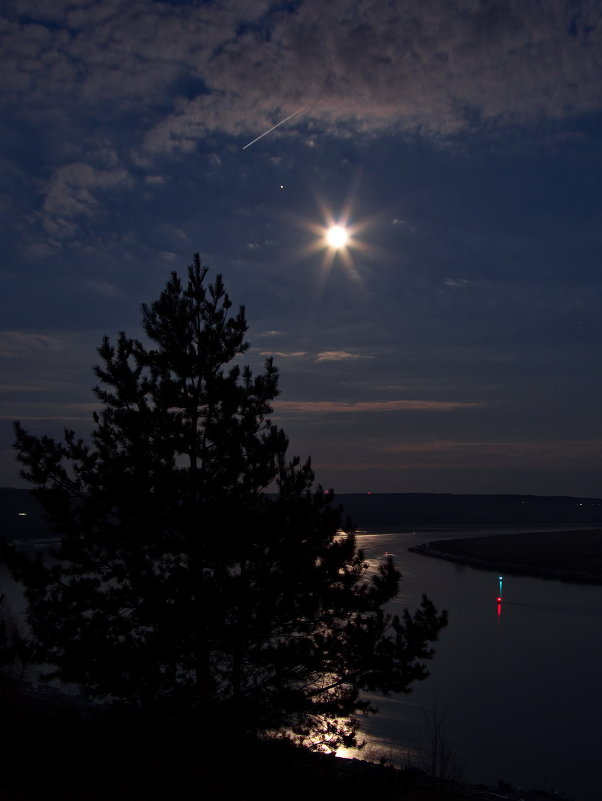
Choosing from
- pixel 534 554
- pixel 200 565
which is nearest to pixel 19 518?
pixel 534 554

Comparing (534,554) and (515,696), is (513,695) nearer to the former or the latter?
(515,696)

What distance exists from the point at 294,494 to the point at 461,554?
8389 cm

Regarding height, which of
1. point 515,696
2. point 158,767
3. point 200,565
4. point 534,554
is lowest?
point 515,696

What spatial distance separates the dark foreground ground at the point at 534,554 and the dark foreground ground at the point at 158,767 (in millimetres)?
65265

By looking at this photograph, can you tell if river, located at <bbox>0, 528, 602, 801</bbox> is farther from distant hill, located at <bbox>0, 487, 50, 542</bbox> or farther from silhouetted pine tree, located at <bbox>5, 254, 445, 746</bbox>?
distant hill, located at <bbox>0, 487, 50, 542</bbox>

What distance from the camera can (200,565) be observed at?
42.4ft

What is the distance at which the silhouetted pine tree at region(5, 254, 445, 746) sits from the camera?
40.2 feet

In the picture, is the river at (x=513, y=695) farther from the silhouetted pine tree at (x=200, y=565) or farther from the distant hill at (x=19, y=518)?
the distant hill at (x=19, y=518)

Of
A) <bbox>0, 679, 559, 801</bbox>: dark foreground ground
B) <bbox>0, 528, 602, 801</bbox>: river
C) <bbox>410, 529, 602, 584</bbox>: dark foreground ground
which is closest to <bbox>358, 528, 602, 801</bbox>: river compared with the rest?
<bbox>0, 528, 602, 801</bbox>: river

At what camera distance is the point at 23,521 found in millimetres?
136250

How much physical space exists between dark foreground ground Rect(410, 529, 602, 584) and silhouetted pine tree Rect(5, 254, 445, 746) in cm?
6187

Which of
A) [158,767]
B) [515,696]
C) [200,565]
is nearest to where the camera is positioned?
[158,767]

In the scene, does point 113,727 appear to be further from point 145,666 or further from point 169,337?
point 169,337

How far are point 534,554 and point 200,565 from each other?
281 feet
